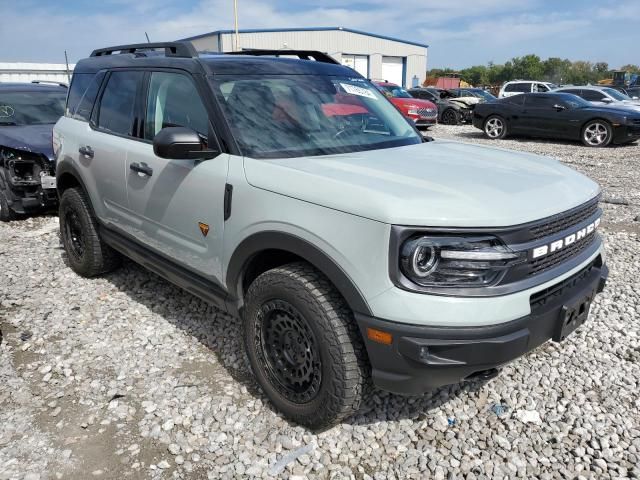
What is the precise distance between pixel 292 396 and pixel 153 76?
2.35 metres

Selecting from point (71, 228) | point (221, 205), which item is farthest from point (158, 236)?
point (71, 228)

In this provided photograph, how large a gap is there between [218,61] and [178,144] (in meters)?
0.77

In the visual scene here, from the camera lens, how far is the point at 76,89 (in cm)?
470

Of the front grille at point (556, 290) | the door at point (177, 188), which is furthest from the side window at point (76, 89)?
the front grille at point (556, 290)

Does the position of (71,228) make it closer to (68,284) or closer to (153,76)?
(68,284)

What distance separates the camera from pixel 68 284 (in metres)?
4.67

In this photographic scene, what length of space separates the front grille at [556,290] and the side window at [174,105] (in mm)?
1987

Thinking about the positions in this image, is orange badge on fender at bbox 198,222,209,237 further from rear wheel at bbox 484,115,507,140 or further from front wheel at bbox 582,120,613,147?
rear wheel at bbox 484,115,507,140

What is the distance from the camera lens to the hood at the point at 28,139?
6367 mm

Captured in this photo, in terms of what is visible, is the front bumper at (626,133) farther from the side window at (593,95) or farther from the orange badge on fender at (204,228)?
the orange badge on fender at (204,228)

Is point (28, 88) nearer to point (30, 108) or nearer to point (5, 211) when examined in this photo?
point (30, 108)

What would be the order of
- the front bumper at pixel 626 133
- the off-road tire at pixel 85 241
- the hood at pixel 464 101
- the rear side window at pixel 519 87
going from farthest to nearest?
the rear side window at pixel 519 87 < the hood at pixel 464 101 < the front bumper at pixel 626 133 < the off-road tire at pixel 85 241

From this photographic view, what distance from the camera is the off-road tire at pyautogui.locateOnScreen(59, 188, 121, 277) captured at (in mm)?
4418

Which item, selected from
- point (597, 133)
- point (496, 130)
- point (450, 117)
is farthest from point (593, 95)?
point (450, 117)
